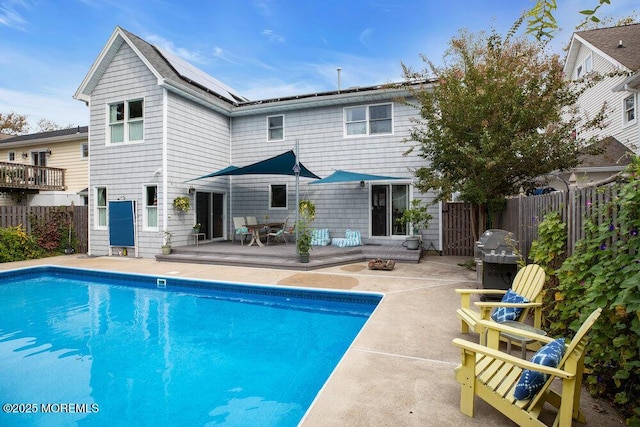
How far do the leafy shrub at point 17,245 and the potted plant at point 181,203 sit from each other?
5.01m

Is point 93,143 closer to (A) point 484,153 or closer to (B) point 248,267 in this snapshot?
(B) point 248,267

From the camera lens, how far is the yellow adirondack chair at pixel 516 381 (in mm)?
2129

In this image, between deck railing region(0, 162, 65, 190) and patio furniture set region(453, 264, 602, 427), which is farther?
deck railing region(0, 162, 65, 190)

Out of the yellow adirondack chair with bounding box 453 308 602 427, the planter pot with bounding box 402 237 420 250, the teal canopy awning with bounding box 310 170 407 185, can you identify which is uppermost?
the teal canopy awning with bounding box 310 170 407 185

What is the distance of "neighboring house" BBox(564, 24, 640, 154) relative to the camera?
35.2 feet

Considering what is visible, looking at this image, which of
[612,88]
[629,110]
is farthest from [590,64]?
[612,88]

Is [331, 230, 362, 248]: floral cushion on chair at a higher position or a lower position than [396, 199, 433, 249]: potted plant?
lower

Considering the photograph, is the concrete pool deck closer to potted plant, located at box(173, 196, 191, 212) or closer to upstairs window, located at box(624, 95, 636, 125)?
potted plant, located at box(173, 196, 191, 212)

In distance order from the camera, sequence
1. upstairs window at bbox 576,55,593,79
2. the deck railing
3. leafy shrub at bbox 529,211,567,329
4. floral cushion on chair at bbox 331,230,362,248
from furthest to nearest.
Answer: the deck railing, upstairs window at bbox 576,55,593,79, floral cushion on chair at bbox 331,230,362,248, leafy shrub at bbox 529,211,567,329

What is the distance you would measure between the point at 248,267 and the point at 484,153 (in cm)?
620

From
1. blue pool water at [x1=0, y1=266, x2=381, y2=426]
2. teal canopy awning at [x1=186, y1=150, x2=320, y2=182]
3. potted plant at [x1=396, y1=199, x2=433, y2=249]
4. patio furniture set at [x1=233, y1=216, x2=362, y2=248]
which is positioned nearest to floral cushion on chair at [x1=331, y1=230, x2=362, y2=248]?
patio furniture set at [x1=233, y1=216, x2=362, y2=248]

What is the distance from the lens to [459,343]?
2479mm

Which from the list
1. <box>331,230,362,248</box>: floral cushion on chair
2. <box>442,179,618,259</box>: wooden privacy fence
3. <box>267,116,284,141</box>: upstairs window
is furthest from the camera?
<box>267,116,284,141</box>: upstairs window

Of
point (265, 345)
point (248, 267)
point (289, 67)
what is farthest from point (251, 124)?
point (265, 345)
